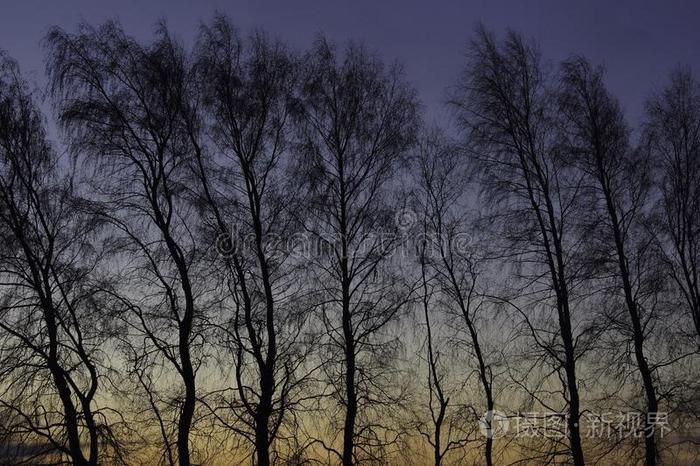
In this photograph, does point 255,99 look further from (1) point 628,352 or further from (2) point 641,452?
(2) point 641,452

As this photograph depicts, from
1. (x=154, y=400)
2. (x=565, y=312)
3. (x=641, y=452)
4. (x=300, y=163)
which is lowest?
(x=641, y=452)

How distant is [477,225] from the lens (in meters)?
16.8

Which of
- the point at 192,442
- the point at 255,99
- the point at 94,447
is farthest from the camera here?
the point at 255,99

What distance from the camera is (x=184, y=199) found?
15.7m

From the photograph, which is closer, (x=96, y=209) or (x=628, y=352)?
(x=96, y=209)

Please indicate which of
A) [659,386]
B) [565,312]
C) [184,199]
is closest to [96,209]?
[184,199]

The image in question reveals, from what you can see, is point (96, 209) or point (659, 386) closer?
point (96, 209)

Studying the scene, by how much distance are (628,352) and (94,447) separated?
12.7 meters

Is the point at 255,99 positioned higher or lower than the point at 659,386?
higher

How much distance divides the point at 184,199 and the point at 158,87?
→ 281 cm

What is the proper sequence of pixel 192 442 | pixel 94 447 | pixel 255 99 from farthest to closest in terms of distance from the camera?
pixel 255 99, pixel 192 442, pixel 94 447

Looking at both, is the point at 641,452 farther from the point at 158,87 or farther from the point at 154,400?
the point at 158,87

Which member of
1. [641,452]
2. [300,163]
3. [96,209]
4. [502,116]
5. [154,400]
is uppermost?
[502,116]

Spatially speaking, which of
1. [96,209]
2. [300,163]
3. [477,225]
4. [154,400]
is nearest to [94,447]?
[154,400]
